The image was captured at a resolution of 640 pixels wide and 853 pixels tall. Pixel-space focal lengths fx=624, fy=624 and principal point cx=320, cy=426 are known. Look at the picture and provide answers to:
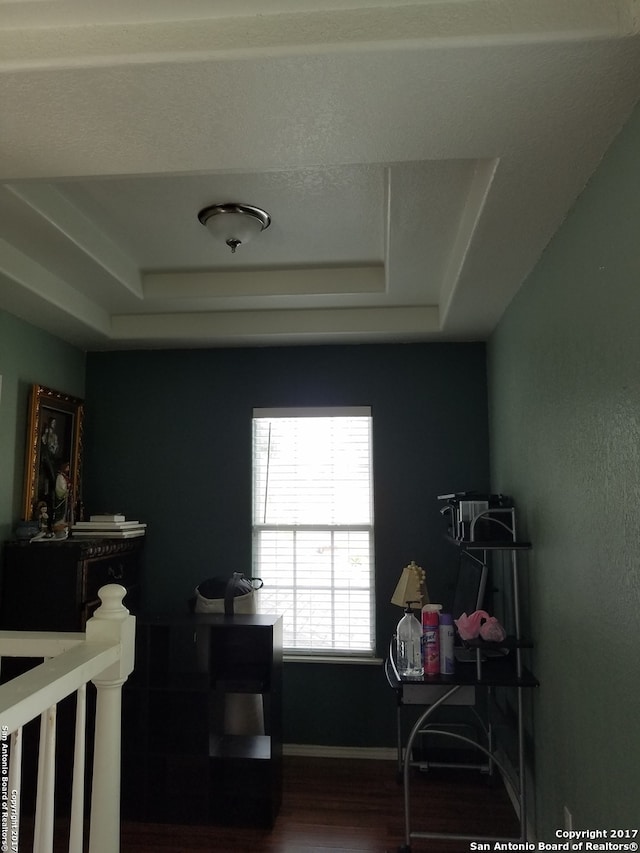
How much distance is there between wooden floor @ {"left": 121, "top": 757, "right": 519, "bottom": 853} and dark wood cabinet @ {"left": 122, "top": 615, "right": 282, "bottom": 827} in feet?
0.25

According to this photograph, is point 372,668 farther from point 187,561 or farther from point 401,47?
point 401,47

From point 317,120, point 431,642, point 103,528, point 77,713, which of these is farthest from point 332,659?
point 317,120

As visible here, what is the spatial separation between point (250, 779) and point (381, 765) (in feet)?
3.07

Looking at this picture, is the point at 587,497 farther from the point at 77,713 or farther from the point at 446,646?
the point at 77,713

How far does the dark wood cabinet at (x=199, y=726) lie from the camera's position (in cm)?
299

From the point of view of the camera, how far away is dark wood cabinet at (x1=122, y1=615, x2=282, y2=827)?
2992mm

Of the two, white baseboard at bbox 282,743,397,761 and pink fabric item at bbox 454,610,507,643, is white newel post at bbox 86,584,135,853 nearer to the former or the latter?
pink fabric item at bbox 454,610,507,643

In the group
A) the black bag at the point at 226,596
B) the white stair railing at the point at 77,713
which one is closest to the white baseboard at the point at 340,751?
the black bag at the point at 226,596

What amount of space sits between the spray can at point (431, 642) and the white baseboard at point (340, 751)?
1.38 m

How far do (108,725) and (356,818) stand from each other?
74.3 inches

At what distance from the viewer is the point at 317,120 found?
64.5 inches

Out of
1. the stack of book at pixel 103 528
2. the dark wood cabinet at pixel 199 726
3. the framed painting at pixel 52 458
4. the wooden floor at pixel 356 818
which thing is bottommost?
the wooden floor at pixel 356 818

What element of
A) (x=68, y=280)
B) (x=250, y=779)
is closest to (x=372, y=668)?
(x=250, y=779)

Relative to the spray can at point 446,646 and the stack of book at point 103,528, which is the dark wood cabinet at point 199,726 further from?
the spray can at point 446,646
